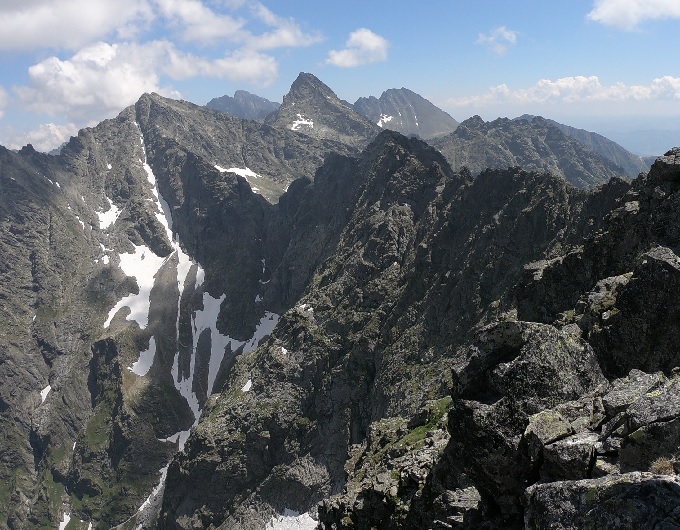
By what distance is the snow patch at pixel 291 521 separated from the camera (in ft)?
393

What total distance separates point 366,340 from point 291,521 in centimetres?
5090

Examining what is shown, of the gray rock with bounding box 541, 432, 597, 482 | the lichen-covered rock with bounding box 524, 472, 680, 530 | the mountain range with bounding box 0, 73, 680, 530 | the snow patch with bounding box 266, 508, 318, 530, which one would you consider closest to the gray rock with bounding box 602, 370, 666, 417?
the mountain range with bounding box 0, 73, 680, 530

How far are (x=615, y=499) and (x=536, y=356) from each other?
8480 millimetres

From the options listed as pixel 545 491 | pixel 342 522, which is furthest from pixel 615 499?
pixel 342 522

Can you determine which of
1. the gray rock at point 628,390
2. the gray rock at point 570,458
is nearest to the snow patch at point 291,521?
the gray rock at point 570,458

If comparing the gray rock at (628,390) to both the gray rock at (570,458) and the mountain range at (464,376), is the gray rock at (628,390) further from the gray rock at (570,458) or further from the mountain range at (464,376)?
the gray rock at (570,458)

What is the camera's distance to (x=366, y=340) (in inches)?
5576

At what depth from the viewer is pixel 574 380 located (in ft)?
67.5

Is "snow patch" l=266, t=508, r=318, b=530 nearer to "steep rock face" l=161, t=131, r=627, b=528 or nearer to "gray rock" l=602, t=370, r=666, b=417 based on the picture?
"steep rock face" l=161, t=131, r=627, b=528

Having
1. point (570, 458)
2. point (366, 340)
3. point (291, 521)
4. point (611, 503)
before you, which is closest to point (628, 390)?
point (570, 458)

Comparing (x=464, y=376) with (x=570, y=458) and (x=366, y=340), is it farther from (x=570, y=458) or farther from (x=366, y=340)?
(x=366, y=340)

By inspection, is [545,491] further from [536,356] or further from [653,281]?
[653,281]

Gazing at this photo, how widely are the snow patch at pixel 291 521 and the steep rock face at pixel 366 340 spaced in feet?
8.02

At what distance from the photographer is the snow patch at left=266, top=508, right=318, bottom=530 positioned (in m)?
120
